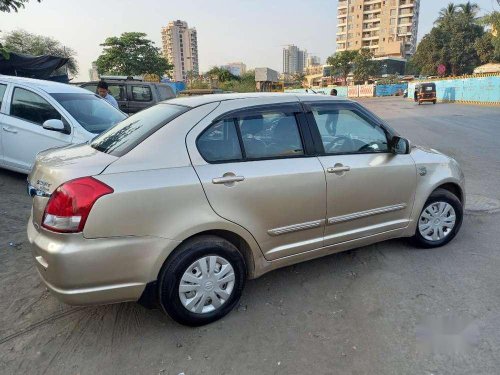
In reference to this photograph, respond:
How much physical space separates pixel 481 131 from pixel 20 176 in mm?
14128

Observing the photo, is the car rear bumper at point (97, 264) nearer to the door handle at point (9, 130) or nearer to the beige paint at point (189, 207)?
the beige paint at point (189, 207)

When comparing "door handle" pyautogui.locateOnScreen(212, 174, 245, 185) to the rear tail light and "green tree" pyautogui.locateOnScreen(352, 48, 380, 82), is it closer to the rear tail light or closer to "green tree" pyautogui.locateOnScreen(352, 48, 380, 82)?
the rear tail light

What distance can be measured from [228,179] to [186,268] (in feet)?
2.24

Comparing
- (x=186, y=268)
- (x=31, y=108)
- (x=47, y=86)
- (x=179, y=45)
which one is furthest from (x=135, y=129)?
(x=179, y=45)

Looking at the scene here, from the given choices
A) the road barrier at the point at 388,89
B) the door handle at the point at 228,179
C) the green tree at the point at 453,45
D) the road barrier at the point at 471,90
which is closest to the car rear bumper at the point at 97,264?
the door handle at the point at 228,179

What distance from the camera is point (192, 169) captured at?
249cm

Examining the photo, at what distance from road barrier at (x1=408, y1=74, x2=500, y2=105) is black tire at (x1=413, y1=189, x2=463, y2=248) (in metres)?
29.1

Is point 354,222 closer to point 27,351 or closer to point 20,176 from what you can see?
point 27,351

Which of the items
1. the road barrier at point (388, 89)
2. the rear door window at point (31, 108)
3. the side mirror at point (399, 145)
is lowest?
the side mirror at point (399, 145)

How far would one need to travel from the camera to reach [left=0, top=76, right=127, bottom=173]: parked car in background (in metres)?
5.55

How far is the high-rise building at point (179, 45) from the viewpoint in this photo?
107688 mm

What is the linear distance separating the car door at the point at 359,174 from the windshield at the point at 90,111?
12.8ft

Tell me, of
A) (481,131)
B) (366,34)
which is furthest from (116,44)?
(366,34)

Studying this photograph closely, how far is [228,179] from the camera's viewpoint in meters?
2.56
